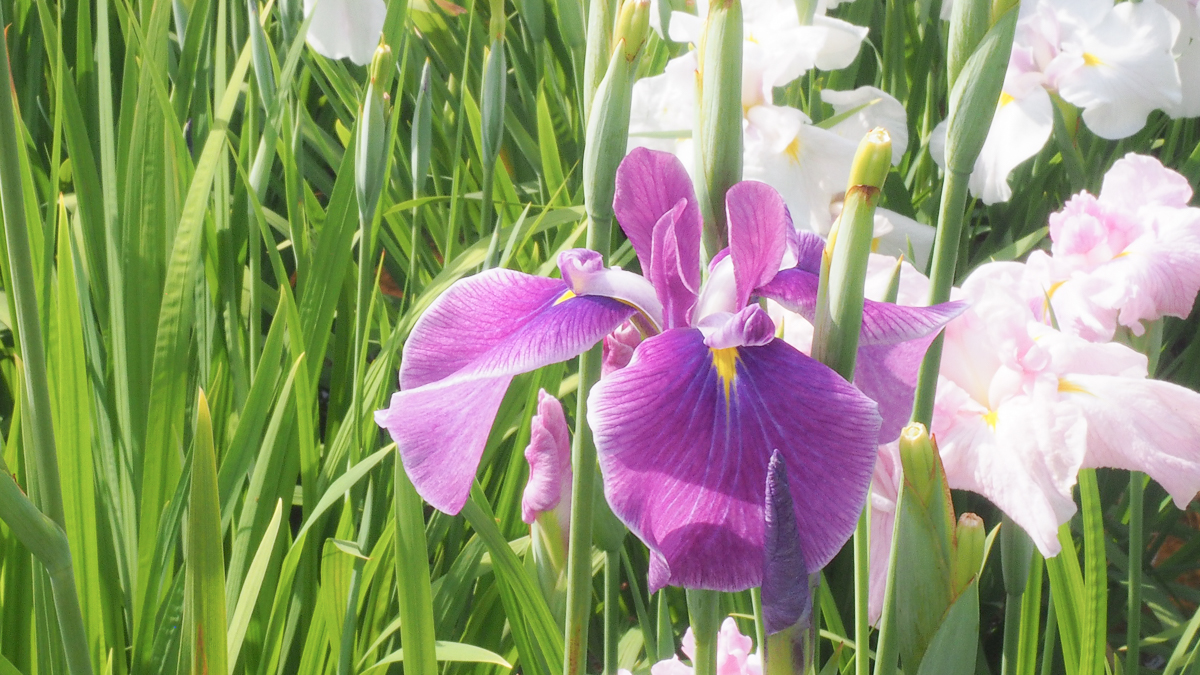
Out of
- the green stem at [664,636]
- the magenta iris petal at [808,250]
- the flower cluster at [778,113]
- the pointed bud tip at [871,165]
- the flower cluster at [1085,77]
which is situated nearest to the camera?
the pointed bud tip at [871,165]

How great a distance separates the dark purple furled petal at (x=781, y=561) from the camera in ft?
0.94

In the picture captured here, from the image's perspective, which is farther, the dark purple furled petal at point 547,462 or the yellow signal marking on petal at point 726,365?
the dark purple furled petal at point 547,462

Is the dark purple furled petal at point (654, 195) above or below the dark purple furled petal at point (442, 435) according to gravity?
above

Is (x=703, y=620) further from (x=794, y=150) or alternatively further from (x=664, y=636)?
(x=794, y=150)

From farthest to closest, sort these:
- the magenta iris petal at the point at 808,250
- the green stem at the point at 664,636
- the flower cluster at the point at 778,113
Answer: the flower cluster at the point at 778,113, the green stem at the point at 664,636, the magenta iris petal at the point at 808,250

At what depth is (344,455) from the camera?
808 mm

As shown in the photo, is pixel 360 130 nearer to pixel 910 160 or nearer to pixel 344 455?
pixel 344 455

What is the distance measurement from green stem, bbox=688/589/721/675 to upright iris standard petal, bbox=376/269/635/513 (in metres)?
0.09

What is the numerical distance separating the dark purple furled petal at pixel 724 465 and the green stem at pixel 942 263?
9 cm

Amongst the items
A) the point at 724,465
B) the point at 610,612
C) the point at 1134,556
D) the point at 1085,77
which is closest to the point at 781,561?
the point at 724,465

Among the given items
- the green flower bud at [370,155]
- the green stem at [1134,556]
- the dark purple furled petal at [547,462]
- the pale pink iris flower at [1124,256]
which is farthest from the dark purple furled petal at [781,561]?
the green flower bud at [370,155]

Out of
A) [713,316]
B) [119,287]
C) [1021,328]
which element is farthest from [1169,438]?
[119,287]

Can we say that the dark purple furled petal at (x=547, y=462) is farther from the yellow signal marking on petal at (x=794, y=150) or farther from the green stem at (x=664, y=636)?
the yellow signal marking on petal at (x=794, y=150)

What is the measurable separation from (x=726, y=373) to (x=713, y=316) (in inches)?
1.3
